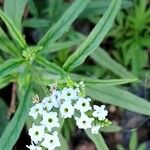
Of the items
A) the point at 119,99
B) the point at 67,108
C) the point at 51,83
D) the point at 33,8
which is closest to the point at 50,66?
the point at 51,83

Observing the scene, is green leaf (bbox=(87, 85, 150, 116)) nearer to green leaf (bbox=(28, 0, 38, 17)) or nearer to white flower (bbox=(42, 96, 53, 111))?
white flower (bbox=(42, 96, 53, 111))

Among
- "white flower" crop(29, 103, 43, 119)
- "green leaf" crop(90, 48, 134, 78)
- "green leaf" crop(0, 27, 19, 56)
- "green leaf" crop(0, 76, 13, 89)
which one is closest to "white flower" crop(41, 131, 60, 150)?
"white flower" crop(29, 103, 43, 119)

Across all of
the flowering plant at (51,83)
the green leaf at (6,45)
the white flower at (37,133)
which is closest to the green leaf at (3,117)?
the flowering plant at (51,83)

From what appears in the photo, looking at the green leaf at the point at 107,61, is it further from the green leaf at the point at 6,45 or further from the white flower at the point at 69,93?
the white flower at the point at 69,93

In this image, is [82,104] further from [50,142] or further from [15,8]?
[15,8]

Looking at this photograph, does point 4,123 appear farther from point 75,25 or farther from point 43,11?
point 75,25
